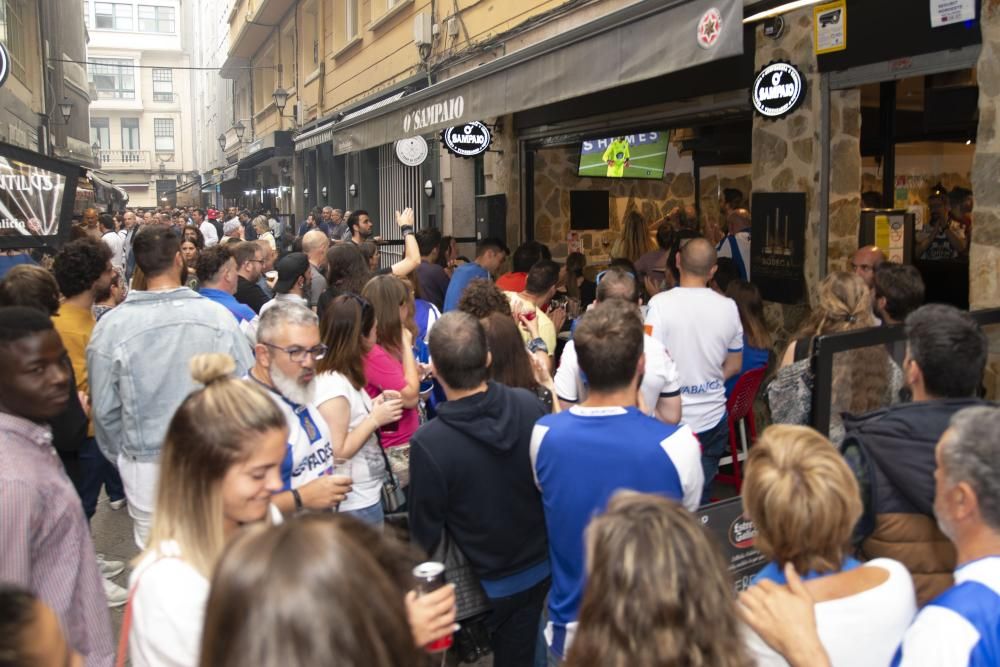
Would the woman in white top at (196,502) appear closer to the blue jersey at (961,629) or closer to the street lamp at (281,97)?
the blue jersey at (961,629)

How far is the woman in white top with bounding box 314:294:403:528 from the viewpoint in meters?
3.63

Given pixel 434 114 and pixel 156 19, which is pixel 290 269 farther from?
pixel 156 19

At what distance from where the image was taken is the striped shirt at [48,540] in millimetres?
2227

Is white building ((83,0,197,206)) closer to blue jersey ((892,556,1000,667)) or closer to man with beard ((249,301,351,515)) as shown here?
man with beard ((249,301,351,515))

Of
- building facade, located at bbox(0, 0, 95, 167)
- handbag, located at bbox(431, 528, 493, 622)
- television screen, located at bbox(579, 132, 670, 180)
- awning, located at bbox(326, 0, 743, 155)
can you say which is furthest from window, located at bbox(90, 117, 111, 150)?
handbag, located at bbox(431, 528, 493, 622)

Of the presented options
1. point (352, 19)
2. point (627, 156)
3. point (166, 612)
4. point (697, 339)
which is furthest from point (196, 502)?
point (352, 19)

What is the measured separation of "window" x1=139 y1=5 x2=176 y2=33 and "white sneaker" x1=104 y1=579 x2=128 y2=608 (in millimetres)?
74620

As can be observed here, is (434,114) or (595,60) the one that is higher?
(434,114)

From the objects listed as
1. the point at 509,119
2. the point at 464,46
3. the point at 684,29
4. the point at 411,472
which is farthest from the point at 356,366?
the point at 464,46

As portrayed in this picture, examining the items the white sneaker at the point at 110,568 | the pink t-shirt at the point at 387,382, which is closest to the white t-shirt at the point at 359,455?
the pink t-shirt at the point at 387,382

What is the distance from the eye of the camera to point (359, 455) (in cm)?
383

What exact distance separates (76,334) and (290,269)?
4.87ft

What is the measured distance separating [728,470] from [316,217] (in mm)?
10713

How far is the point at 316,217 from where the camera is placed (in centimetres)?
1591
